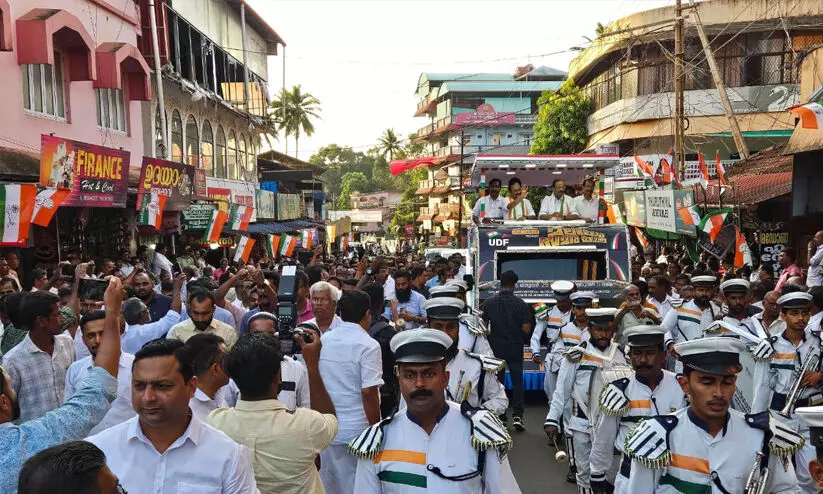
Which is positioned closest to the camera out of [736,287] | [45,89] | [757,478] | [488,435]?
[488,435]

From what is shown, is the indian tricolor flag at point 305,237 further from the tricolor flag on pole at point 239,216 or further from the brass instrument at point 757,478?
the brass instrument at point 757,478

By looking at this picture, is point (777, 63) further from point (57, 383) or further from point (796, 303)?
point (57, 383)

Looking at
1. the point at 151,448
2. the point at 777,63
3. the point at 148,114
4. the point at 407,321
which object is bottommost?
the point at 407,321

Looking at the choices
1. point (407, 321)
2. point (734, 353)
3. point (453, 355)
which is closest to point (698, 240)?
point (407, 321)

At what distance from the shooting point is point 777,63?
1208 inches

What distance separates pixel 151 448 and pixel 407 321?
771 centimetres

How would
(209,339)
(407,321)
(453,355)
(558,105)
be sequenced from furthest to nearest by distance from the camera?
(558,105) → (407,321) → (453,355) → (209,339)

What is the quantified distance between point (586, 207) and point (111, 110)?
13.1 m

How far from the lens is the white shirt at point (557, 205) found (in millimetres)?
13797

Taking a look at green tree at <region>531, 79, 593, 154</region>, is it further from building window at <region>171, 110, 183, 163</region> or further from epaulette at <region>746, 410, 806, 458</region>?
epaulette at <region>746, 410, 806, 458</region>

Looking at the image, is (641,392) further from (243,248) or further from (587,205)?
(243,248)

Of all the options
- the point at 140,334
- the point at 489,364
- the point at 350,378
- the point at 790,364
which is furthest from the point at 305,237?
the point at 350,378

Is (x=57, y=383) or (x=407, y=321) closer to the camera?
(x=57, y=383)

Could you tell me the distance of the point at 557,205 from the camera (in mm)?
13891
